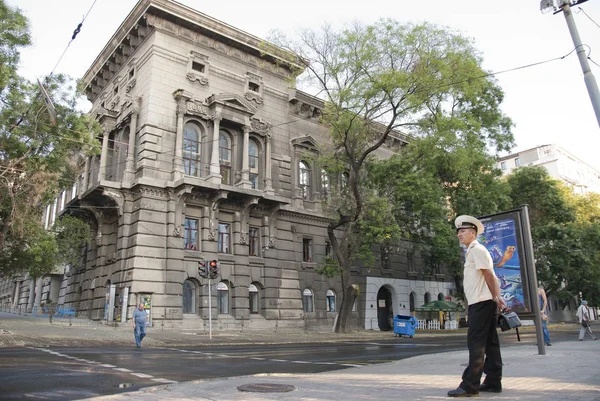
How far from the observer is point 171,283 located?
24312 millimetres

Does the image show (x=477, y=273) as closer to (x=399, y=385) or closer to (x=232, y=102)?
(x=399, y=385)

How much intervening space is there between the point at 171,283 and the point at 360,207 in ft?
34.8

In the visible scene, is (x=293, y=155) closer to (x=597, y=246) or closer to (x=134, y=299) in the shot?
(x=134, y=299)

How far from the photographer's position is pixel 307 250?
31734 mm

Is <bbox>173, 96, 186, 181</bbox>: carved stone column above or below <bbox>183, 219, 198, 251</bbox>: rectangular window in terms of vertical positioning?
above

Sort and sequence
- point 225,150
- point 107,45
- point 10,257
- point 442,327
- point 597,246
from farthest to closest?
point 597,246, point 442,327, point 107,45, point 225,150, point 10,257

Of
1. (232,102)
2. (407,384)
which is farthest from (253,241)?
(407,384)

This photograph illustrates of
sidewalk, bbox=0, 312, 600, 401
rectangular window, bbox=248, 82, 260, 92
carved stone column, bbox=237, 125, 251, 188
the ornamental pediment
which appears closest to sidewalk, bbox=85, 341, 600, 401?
sidewalk, bbox=0, 312, 600, 401

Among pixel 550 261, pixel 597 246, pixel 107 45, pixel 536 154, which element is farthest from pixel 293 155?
pixel 536 154

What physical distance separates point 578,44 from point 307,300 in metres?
23.0

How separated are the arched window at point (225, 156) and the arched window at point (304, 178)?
5.46 m

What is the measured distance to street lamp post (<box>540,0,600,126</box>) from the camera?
9725mm

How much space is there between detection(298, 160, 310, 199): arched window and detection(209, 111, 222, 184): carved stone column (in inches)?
273

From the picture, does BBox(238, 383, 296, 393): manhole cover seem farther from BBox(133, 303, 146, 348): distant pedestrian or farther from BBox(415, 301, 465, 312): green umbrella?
BBox(415, 301, 465, 312): green umbrella
